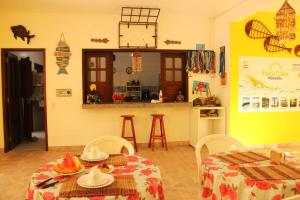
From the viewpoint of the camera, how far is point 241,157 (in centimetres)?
200

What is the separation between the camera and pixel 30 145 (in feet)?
19.1

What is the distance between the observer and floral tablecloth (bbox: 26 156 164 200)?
4.53ft

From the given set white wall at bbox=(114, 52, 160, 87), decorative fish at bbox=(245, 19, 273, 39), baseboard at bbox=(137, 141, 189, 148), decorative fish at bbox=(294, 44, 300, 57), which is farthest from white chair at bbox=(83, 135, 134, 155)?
white wall at bbox=(114, 52, 160, 87)

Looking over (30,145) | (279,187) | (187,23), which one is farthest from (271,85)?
(30,145)

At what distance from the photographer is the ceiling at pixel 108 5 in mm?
4484

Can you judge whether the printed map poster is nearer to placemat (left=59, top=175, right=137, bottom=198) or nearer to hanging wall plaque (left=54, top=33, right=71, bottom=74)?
hanging wall plaque (left=54, top=33, right=71, bottom=74)

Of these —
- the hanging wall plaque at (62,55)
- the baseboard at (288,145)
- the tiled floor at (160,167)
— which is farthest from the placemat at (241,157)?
the hanging wall plaque at (62,55)

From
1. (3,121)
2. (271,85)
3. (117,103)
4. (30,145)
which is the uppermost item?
(271,85)

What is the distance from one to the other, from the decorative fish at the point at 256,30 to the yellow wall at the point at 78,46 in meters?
0.84

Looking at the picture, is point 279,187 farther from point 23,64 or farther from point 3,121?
point 23,64

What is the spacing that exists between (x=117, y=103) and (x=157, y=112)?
0.91m

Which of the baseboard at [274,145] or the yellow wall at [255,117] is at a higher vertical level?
the yellow wall at [255,117]

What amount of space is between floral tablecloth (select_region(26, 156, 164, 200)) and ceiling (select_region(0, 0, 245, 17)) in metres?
3.44

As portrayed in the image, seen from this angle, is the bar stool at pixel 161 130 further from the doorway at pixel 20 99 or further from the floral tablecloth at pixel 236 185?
the floral tablecloth at pixel 236 185
